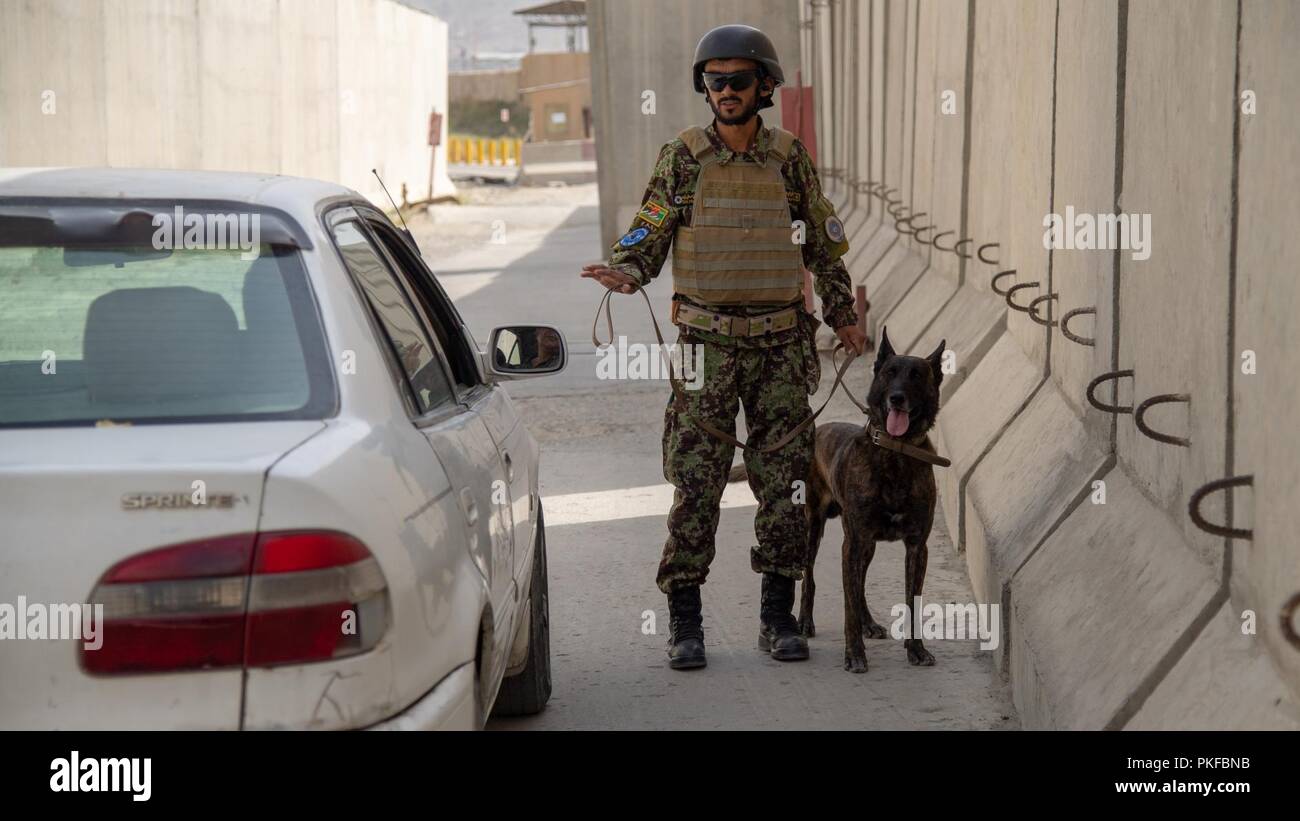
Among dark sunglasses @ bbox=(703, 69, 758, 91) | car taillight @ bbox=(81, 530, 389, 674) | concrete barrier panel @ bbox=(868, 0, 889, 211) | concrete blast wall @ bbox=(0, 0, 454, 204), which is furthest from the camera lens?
concrete blast wall @ bbox=(0, 0, 454, 204)

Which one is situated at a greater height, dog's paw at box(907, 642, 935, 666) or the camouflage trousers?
the camouflage trousers

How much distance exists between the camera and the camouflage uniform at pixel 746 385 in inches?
231

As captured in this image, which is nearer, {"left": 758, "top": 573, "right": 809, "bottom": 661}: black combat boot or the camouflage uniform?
the camouflage uniform

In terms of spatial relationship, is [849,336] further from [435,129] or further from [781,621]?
[435,129]

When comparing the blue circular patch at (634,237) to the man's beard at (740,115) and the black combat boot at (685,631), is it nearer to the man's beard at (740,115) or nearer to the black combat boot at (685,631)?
the man's beard at (740,115)

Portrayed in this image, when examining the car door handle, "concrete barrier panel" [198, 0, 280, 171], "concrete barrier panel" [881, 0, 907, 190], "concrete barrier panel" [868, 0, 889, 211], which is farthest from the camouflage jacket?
"concrete barrier panel" [198, 0, 280, 171]

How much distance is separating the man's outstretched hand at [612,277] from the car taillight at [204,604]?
113 inches

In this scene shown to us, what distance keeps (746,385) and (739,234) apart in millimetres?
524

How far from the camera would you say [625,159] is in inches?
1016

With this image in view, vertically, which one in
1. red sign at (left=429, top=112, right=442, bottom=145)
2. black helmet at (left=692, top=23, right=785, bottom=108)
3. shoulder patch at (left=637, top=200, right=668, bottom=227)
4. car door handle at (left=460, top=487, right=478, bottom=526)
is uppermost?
red sign at (left=429, top=112, right=442, bottom=145)

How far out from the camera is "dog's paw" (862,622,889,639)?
6297 mm

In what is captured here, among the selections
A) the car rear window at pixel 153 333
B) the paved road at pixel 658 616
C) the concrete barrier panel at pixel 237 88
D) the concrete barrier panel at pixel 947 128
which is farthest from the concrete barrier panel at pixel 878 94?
the car rear window at pixel 153 333

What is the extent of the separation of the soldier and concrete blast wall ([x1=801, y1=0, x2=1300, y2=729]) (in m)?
0.80

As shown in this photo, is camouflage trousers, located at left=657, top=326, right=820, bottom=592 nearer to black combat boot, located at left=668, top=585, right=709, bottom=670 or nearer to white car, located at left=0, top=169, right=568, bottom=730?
black combat boot, located at left=668, top=585, right=709, bottom=670
